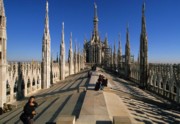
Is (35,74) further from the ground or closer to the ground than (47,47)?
closer to the ground

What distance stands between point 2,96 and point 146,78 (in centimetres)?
1787

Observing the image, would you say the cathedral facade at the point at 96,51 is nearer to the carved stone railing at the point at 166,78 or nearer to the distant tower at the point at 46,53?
the carved stone railing at the point at 166,78

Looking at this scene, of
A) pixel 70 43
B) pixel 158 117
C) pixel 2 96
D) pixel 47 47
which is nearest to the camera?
pixel 158 117

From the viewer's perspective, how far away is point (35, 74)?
3409cm

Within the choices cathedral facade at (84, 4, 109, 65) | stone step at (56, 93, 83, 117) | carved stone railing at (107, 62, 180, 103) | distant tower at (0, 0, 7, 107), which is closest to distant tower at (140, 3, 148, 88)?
carved stone railing at (107, 62, 180, 103)

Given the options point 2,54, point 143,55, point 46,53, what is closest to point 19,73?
point 46,53

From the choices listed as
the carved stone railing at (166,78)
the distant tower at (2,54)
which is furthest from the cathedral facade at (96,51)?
the distant tower at (2,54)

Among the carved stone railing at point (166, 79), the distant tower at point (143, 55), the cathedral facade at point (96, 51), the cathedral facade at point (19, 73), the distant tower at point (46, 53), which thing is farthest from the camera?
the cathedral facade at point (96, 51)

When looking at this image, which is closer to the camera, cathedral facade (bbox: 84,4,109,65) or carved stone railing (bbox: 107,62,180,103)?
carved stone railing (bbox: 107,62,180,103)

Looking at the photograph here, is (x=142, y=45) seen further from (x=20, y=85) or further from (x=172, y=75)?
(x=20, y=85)

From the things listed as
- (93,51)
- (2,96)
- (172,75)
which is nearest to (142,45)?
(172,75)

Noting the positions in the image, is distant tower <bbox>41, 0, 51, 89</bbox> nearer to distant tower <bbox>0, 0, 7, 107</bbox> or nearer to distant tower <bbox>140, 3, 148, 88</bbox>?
distant tower <bbox>0, 0, 7, 107</bbox>

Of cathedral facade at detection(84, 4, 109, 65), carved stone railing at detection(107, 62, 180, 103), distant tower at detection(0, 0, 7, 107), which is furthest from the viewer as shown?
cathedral facade at detection(84, 4, 109, 65)

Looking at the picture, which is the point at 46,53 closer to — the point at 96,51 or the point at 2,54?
the point at 2,54
